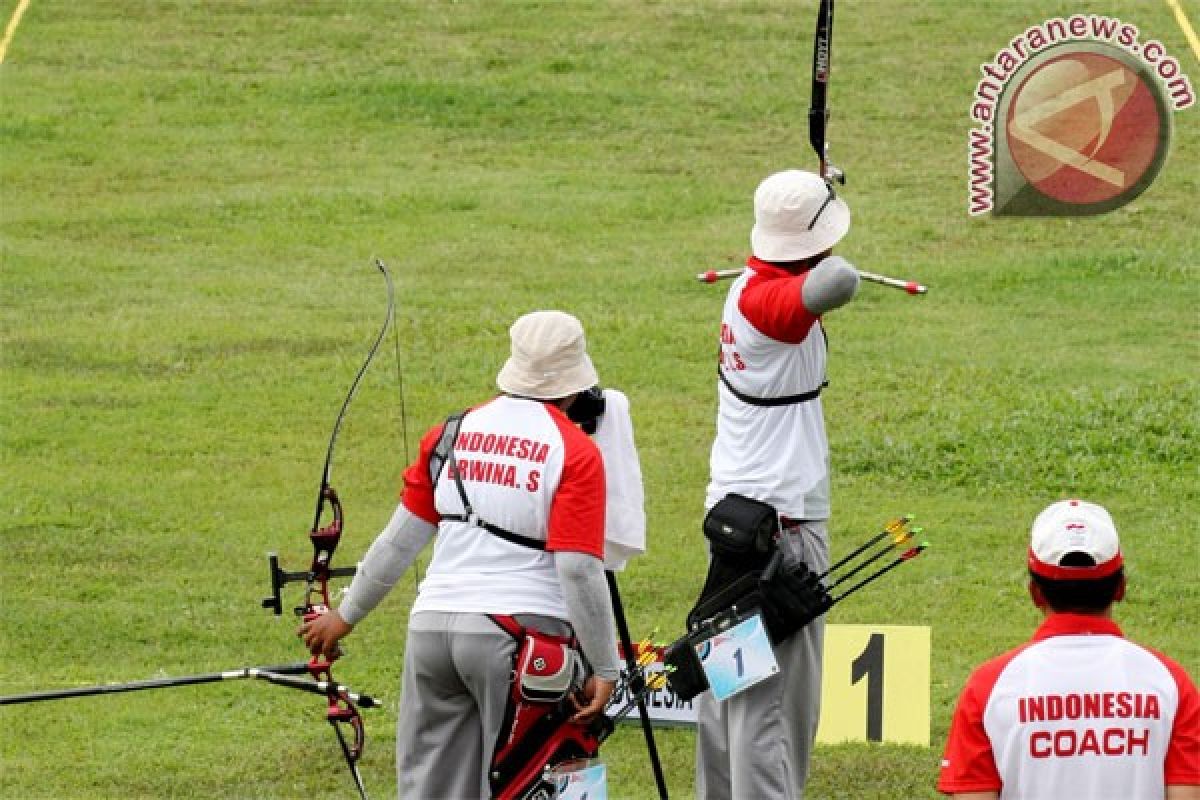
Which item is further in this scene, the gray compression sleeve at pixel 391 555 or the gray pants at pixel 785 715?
the gray pants at pixel 785 715

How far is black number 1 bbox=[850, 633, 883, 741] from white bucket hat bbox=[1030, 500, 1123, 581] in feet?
11.8

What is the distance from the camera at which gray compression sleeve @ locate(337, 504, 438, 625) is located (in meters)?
6.34

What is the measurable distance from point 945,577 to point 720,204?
6943 mm

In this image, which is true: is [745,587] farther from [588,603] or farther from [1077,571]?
[1077,571]

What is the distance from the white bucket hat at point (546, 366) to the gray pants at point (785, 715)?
102 centimetres

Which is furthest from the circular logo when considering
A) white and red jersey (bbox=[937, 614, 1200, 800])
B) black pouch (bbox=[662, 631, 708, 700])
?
white and red jersey (bbox=[937, 614, 1200, 800])

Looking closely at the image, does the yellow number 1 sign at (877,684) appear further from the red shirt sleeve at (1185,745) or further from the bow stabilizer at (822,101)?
the red shirt sleeve at (1185,745)

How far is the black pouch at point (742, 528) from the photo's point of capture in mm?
6809

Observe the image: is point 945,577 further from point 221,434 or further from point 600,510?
point 600,510

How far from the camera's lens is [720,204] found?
17.5 metres

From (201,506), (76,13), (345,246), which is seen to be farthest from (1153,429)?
(76,13)
